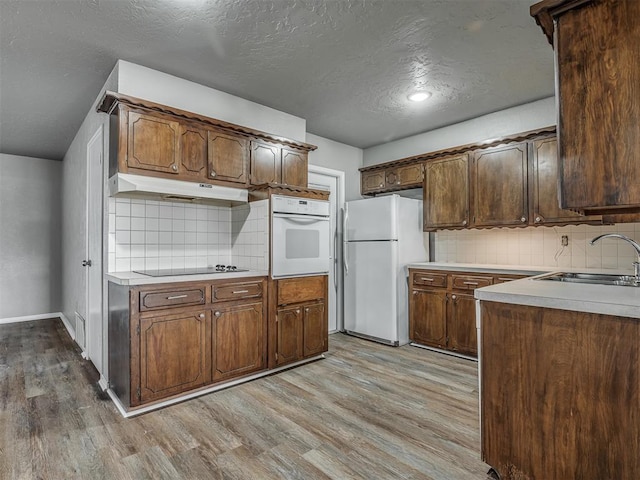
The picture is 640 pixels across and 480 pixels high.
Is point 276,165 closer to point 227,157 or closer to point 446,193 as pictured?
point 227,157

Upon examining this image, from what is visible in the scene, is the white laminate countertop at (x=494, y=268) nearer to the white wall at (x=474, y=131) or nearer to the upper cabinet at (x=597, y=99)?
the white wall at (x=474, y=131)

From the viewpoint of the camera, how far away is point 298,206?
3.25m

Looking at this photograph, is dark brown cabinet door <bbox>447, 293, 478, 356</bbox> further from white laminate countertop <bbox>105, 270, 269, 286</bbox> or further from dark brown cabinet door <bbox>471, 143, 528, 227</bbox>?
white laminate countertop <bbox>105, 270, 269, 286</bbox>

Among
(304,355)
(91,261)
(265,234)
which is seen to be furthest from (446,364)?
(91,261)

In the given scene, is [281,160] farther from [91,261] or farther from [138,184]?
[91,261]

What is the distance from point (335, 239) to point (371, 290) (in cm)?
85

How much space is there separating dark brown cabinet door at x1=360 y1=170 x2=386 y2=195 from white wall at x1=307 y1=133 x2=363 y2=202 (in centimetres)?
8

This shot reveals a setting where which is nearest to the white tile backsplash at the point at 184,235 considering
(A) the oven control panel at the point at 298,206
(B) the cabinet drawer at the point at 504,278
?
(A) the oven control panel at the point at 298,206

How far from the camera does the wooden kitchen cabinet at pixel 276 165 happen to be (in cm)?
332

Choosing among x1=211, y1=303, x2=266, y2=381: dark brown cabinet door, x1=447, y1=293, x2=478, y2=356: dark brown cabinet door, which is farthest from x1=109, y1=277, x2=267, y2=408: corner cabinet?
x1=447, y1=293, x2=478, y2=356: dark brown cabinet door

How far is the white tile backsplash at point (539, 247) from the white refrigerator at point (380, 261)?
408mm

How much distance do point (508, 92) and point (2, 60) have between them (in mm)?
4211

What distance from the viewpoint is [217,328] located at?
8.93 feet

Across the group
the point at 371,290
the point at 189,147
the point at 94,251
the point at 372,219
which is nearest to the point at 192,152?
the point at 189,147
